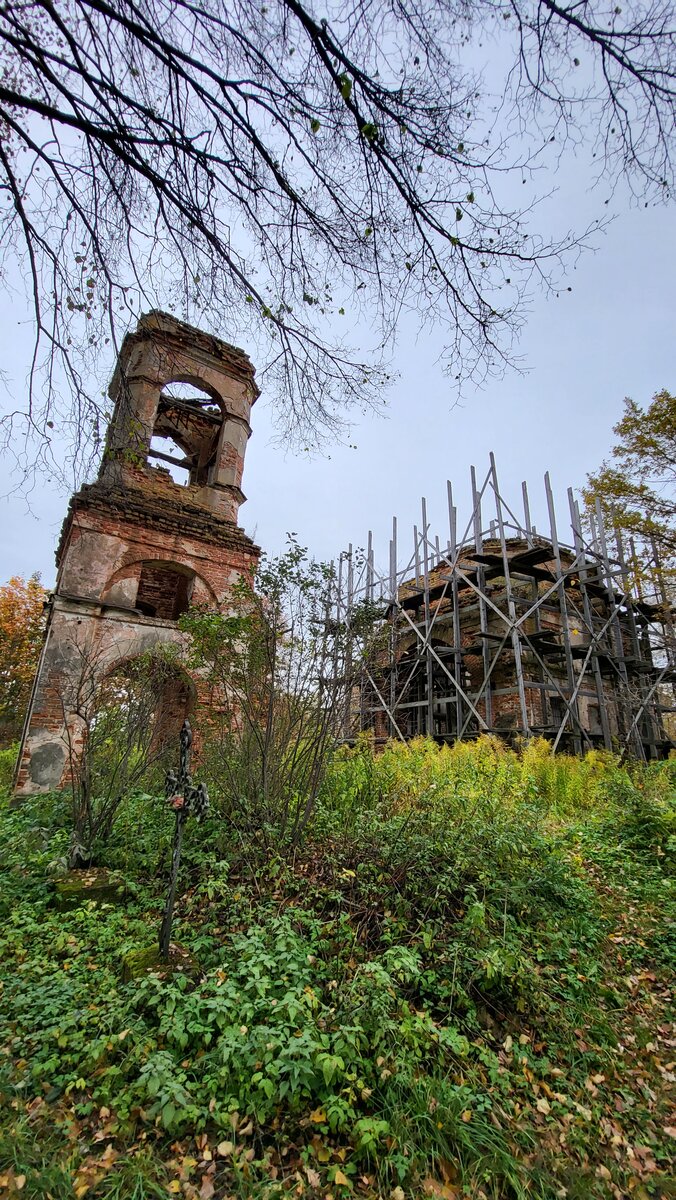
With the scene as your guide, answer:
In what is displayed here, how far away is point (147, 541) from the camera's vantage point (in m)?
10.6

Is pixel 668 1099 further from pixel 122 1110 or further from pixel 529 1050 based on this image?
pixel 122 1110

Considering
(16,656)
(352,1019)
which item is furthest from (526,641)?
(16,656)

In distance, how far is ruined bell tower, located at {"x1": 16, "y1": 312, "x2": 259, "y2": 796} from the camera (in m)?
8.93

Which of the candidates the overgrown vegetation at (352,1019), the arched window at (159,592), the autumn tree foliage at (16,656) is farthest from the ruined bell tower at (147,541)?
the autumn tree foliage at (16,656)

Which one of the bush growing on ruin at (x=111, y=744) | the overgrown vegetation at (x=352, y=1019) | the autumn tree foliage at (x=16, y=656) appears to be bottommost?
the overgrown vegetation at (x=352, y=1019)

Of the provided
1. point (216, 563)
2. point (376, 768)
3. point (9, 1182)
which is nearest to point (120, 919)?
point (9, 1182)

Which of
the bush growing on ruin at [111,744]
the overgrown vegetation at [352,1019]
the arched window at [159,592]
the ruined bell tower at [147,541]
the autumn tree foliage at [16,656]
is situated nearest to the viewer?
the overgrown vegetation at [352,1019]

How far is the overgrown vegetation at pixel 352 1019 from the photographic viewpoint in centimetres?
240

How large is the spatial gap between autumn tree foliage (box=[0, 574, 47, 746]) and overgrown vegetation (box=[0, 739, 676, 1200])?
18.7 metres

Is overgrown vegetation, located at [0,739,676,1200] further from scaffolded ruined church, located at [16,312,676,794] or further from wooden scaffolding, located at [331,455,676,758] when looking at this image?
wooden scaffolding, located at [331,455,676,758]

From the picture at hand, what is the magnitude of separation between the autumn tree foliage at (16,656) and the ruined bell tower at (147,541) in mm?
11948

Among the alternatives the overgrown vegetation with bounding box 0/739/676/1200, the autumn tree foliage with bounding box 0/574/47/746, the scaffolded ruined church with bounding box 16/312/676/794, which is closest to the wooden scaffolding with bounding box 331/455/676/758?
the scaffolded ruined church with bounding box 16/312/676/794

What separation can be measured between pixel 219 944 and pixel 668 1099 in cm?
292

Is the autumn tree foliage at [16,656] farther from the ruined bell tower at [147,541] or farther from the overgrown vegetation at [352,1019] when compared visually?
the overgrown vegetation at [352,1019]
